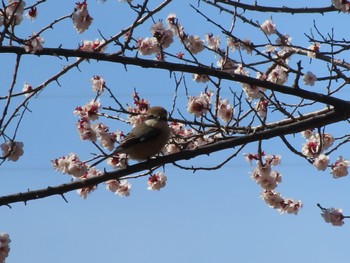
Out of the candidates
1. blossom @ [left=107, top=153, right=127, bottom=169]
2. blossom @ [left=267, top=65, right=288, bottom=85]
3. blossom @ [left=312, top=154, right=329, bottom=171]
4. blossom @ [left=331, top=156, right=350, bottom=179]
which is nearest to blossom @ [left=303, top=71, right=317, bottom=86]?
blossom @ [left=267, top=65, right=288, bottom=85]

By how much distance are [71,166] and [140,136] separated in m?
0.56

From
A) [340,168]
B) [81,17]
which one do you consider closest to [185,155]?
[81,17]

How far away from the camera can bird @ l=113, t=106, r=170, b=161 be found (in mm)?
4578

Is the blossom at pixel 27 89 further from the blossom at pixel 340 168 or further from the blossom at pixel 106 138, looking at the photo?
the blossom at pixel 340 168

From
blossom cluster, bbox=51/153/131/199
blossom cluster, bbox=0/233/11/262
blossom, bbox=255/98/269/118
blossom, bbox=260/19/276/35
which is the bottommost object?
blossom cluster, bbox=0/233/11/262

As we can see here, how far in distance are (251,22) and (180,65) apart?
2020 millimetres

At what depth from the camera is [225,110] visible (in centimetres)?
509

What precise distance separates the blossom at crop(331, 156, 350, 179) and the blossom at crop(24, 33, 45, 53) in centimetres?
258

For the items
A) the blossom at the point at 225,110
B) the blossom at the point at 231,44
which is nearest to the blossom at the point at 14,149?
the blossom at the point at 225,110

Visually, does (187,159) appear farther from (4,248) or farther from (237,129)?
(4,248)

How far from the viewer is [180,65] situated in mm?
3484

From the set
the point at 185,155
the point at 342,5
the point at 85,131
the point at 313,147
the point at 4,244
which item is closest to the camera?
the point at 185,155

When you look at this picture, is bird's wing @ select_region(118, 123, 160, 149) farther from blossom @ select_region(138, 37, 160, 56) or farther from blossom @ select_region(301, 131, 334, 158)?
blossom @ select_region(301, 131, 334, 158)

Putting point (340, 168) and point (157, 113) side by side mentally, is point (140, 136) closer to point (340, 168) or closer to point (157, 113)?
point (157, 113)
